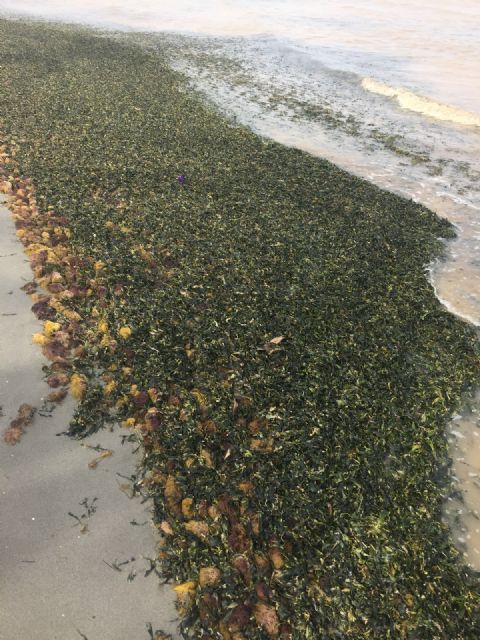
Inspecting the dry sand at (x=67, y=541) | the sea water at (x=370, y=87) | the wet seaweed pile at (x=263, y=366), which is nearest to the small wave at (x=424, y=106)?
the sea water at (x=370, y=87)

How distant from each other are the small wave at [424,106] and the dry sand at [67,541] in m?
18.1

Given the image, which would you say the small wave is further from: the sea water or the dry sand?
the dry sand

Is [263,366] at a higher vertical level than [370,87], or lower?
lower

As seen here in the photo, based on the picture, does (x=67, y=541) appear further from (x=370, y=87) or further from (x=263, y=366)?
(x=370, y=87)

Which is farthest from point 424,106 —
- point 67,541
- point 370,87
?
point 67,541

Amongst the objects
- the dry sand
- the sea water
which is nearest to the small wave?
the sea water

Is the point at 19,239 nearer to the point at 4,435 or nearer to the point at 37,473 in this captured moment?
the point at 4,435

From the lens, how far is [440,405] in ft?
17.2

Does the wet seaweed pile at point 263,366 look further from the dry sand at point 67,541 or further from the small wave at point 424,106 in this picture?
the small wave at point 424,106

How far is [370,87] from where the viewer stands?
20.0 m

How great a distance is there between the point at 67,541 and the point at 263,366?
279cm

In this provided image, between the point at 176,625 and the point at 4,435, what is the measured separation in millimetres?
2546

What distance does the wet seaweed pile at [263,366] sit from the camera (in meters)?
Answer: 3.57

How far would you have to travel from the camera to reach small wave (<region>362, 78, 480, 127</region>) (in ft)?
54.2
